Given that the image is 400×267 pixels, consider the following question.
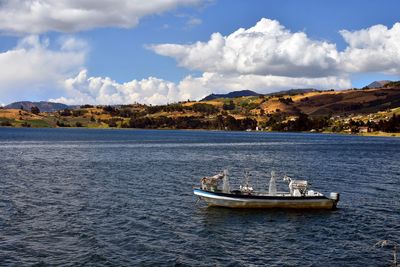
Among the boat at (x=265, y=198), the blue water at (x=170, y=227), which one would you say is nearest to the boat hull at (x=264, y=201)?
the boat at (x=265, y=198)

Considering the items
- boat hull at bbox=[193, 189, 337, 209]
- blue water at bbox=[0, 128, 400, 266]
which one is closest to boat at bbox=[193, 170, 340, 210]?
boat hull at bbox=[193, 189, 337, 209]

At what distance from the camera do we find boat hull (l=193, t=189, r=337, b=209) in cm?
5756

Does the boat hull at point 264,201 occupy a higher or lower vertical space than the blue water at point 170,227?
higher

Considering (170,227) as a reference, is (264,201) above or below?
above

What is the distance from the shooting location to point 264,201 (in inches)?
2270

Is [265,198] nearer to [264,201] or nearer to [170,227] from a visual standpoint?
[264,201]

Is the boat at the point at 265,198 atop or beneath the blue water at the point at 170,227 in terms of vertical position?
atop

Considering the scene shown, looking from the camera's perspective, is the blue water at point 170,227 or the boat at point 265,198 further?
the boat at point 265,198

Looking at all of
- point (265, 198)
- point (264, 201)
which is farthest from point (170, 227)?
point (265, 198)

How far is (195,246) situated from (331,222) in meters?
18.6

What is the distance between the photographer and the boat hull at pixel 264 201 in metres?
57.6

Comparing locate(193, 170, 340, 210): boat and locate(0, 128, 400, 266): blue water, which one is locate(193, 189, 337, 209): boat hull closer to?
locate(193, 170, 340, 210): boat

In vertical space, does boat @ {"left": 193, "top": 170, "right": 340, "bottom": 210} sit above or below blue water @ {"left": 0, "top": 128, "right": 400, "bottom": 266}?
above

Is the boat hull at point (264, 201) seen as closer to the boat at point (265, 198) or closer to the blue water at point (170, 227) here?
the boat at point (265, 198)
